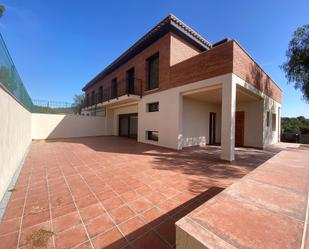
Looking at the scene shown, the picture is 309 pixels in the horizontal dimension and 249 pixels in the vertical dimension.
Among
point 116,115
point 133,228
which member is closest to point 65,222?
point 133,228

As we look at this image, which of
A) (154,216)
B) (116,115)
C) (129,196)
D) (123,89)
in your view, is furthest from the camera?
(116,115)

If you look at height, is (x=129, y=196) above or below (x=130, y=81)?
below

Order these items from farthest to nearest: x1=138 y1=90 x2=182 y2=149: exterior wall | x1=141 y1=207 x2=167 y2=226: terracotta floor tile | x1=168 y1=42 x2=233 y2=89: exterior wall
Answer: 1. x1=138 y1=90 x2=182 y2=149: exterior wall
2. x1=168 y1=42 x2=233 y2=89: exterior wall
3. x1=141 y1=207 x2=167 y2=226: terracotta floor tile

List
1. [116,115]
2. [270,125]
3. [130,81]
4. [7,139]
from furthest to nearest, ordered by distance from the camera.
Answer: [116,115] < [130,81] < [270,125] < [7,139]

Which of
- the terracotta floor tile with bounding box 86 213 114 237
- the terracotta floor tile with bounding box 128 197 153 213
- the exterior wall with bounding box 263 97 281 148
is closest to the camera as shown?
the terracotta floor tile with bounding box 86 213 114 237

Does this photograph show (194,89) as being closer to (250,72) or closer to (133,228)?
(250,72)

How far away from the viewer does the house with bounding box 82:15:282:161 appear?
5746 mm

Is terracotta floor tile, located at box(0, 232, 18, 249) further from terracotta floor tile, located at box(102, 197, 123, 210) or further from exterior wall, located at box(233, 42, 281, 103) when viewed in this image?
exterior wall, located at box(233, 42, 281, 103)

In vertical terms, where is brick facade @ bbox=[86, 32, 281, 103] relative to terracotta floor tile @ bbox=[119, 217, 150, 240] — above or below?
above

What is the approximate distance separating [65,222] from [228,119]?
221 inches

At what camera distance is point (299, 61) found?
27.9 ft

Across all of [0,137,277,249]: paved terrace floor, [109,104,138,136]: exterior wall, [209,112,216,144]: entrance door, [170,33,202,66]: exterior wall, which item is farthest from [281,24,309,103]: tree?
[109,104,138,136]: exterior wall

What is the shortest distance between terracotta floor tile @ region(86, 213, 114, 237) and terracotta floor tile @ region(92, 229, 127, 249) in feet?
0.30

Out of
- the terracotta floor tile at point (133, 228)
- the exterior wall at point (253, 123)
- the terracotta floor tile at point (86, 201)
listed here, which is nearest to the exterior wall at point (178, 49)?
the exterior wall at point (253, 123)
